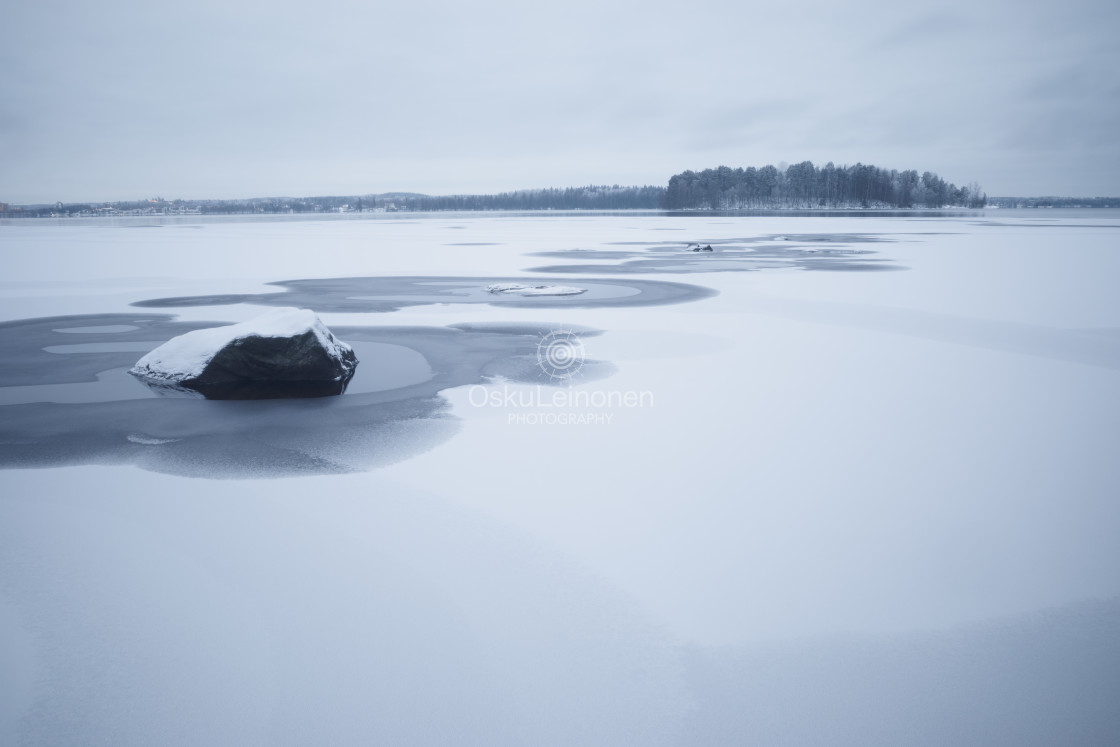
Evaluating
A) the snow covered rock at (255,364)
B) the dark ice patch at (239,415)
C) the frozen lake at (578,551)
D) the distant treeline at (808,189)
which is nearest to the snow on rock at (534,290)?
the dark ice patch at (239,415)

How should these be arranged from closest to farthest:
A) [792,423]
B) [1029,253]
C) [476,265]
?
[792,423] < [476,265] < [1029,253]

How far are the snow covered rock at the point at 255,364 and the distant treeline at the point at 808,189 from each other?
134 m

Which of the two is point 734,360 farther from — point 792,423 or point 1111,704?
point 1111,704

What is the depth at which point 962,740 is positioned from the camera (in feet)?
9.37

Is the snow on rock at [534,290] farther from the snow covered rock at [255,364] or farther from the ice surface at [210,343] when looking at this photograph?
the snow covered rock at [255,364]

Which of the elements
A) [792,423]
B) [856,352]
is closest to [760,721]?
[792,423]

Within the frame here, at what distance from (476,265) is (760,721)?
21.5 m

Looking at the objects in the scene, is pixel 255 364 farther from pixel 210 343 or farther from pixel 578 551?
pixel 578 551

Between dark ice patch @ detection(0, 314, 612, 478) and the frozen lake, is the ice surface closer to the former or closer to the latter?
dark ice patch @ detection(0, 314, 612, 478)

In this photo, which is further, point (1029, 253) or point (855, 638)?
point (1029, 253)

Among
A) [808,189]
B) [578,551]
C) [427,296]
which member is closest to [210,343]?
[578,551]

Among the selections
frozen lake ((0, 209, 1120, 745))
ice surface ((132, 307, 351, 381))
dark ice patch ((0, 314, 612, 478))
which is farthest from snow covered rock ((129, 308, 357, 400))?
frozen lake ((0, 209, 1120, 745))

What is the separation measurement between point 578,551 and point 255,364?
5.21 meters

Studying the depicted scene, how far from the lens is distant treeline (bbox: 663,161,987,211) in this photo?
130 m
